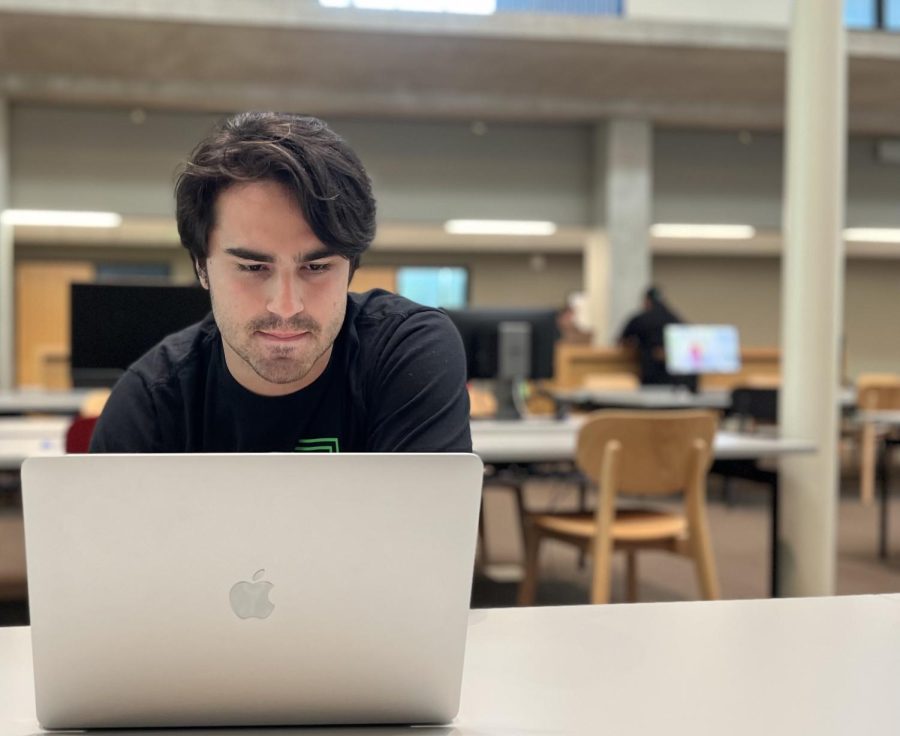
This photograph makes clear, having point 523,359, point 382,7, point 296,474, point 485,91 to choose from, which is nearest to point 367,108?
point 485,91

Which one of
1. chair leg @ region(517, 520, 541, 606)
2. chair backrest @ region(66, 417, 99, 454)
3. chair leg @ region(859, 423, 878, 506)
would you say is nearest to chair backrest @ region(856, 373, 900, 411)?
chair leg @ region(859, 423, 878, 506)

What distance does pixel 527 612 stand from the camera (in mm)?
1165

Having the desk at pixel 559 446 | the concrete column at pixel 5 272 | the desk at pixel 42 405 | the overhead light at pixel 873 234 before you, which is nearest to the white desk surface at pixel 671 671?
the desk at pixel 559 446

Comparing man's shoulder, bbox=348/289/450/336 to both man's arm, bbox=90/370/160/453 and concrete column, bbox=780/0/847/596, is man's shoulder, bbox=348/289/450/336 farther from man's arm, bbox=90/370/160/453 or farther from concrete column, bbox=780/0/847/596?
concrete column, bbox=780/0/847/596

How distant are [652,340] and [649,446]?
5.19 meters

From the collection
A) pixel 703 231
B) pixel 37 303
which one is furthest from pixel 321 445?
pixel 37 303

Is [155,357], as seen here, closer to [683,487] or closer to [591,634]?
[591,634]

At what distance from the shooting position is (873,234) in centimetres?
1073

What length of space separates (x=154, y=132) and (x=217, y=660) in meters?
8.50

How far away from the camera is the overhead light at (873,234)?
9.78 meters

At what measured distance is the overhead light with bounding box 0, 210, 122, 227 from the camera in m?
8.42

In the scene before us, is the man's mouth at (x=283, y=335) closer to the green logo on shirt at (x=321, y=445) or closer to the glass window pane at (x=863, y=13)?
the green logo on shirt at (x=321, y=445)

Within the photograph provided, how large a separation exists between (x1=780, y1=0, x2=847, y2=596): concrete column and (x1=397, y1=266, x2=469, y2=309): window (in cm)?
975

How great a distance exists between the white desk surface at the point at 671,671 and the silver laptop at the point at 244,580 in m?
0.06
